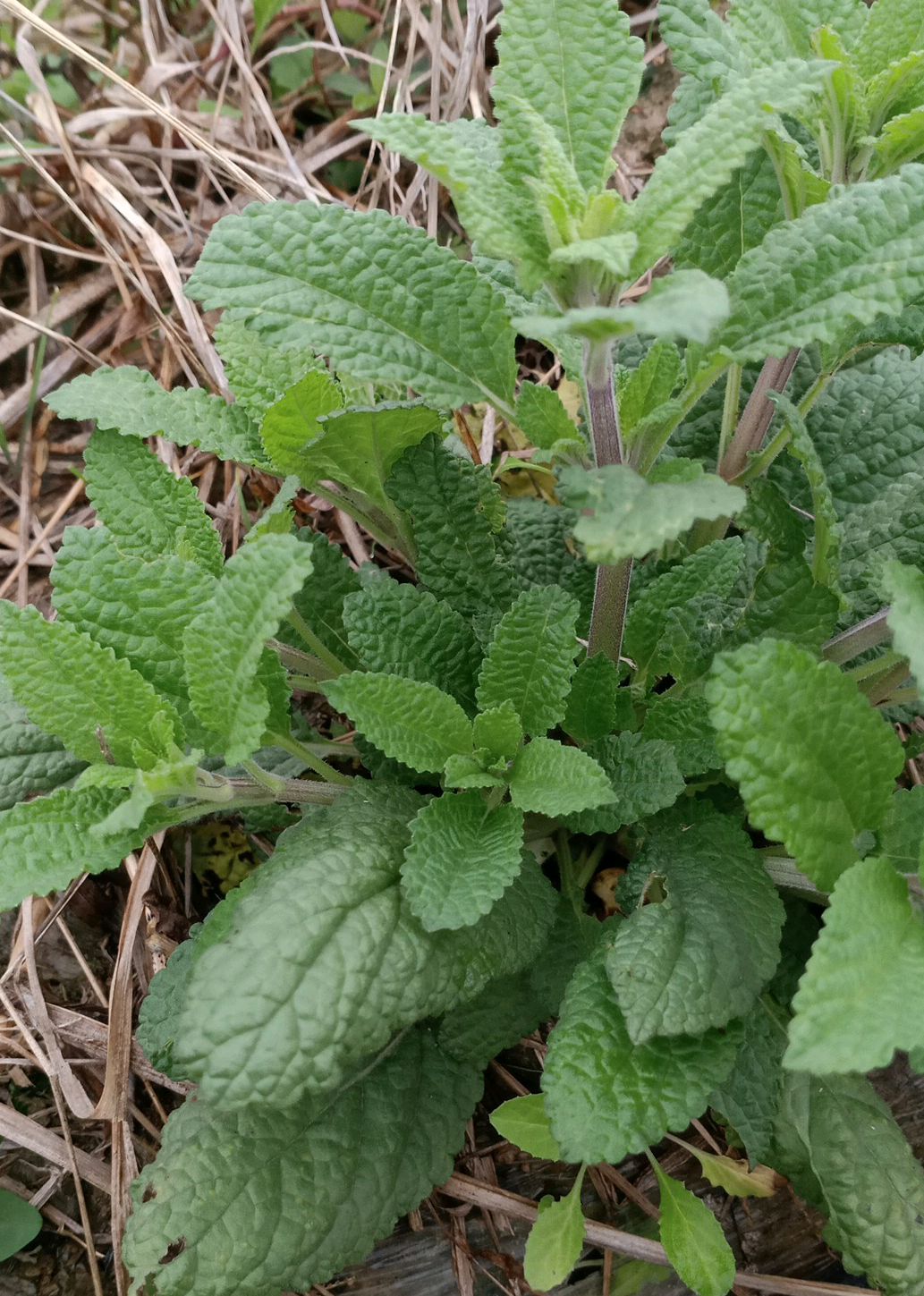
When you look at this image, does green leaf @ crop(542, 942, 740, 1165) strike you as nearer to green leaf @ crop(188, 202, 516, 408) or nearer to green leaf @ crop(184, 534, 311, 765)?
green leaf @ crop(184, 534, 311, 765)

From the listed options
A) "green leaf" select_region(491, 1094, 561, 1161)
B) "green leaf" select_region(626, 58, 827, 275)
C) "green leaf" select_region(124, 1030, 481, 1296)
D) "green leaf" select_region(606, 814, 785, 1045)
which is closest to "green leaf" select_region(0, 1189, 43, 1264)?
"green leaf" select_region(124, 1030, 481, 1296)

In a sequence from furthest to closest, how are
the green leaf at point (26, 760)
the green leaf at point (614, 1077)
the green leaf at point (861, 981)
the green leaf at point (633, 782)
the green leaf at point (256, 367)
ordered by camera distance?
the green leaf at point (256, 367) < the green leaf at point (26, 760) < the green leaf at point (633, 782) < the green leaf at point (614, 1077) < the green leaf at point (861, 981)

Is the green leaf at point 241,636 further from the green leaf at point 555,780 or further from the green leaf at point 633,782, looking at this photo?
the green leaf at point 633,782

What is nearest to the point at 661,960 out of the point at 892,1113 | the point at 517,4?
the point at 892,1113

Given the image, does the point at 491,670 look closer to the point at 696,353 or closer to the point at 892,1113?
the point at 696,353

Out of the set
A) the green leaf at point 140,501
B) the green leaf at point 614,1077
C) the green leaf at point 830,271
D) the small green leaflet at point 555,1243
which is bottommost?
the small green leaflet at point 555,1243

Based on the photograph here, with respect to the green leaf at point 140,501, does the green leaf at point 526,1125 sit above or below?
below

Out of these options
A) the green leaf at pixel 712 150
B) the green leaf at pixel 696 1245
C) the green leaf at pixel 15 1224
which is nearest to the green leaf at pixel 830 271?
the green leaf at pixel 712 150
